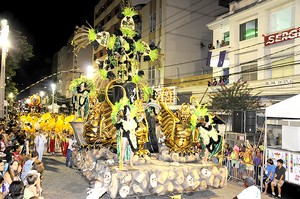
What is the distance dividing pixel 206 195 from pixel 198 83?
16.8m

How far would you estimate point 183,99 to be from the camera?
87.6 ft

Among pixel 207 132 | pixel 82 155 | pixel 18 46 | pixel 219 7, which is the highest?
pixel 219 7

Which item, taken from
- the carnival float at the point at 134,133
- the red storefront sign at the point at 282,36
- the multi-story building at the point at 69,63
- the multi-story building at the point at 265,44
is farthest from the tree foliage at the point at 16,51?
the multi-story building at the point at 69,63

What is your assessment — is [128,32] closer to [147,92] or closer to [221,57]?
[147,92]

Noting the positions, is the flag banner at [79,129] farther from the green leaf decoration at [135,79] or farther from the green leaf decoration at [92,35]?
the green leaf decoration at [92,35]

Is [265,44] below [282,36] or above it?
below

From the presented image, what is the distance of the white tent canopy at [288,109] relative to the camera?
8.42 m

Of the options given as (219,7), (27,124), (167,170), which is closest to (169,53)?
(219,7)

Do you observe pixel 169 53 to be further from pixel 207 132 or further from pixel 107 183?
pixel 107 183

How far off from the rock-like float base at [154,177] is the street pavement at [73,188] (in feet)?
1.51

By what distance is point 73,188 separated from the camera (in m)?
9.16

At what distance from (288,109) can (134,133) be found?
15.4ft

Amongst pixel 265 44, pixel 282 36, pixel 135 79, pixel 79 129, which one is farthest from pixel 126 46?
pixel 265 44

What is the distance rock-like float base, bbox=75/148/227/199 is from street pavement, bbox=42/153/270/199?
459 mm
